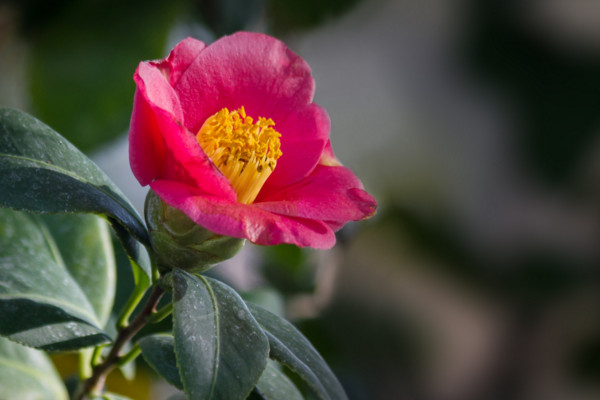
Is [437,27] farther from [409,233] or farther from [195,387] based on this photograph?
[195,387]

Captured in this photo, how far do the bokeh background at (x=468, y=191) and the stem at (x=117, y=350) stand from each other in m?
1.37

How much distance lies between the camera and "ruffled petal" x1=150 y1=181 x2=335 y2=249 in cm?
36

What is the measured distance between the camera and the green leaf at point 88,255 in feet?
1.93

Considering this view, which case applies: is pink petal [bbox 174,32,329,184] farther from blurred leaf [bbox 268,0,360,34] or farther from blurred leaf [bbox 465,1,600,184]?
blurred leaf [bbox 465,1,600,184]

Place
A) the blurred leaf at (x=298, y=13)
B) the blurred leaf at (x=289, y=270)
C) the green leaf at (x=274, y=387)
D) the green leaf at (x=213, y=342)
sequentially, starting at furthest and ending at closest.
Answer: the blurred leaf at (x=298, y=13) → the blurred leaf at (x=289, y=270) → the green leaf at (x=274, y=387) → the green leaf at (x=213, y=342)

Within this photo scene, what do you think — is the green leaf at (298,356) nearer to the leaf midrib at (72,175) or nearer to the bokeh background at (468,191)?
the leaf midrib at (72,175)

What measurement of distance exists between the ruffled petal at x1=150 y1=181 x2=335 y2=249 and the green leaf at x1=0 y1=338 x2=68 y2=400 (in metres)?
0.28

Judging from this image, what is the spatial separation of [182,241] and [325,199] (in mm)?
101

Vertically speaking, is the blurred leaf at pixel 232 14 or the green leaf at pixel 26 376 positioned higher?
the blurred leaf at pixel 232 14

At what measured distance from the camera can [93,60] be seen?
125cm

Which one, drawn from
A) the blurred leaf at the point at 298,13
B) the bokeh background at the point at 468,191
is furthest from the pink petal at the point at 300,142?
the bokeh background at the point at 468,191

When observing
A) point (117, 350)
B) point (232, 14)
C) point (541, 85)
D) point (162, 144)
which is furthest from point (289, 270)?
point (541, 85)

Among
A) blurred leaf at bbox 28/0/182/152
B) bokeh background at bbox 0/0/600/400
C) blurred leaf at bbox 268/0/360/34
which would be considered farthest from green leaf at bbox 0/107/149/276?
bokeh background at bbox 0/0/600/400

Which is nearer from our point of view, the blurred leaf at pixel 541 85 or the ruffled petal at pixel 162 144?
the ruffled petal at pixel 162 144
